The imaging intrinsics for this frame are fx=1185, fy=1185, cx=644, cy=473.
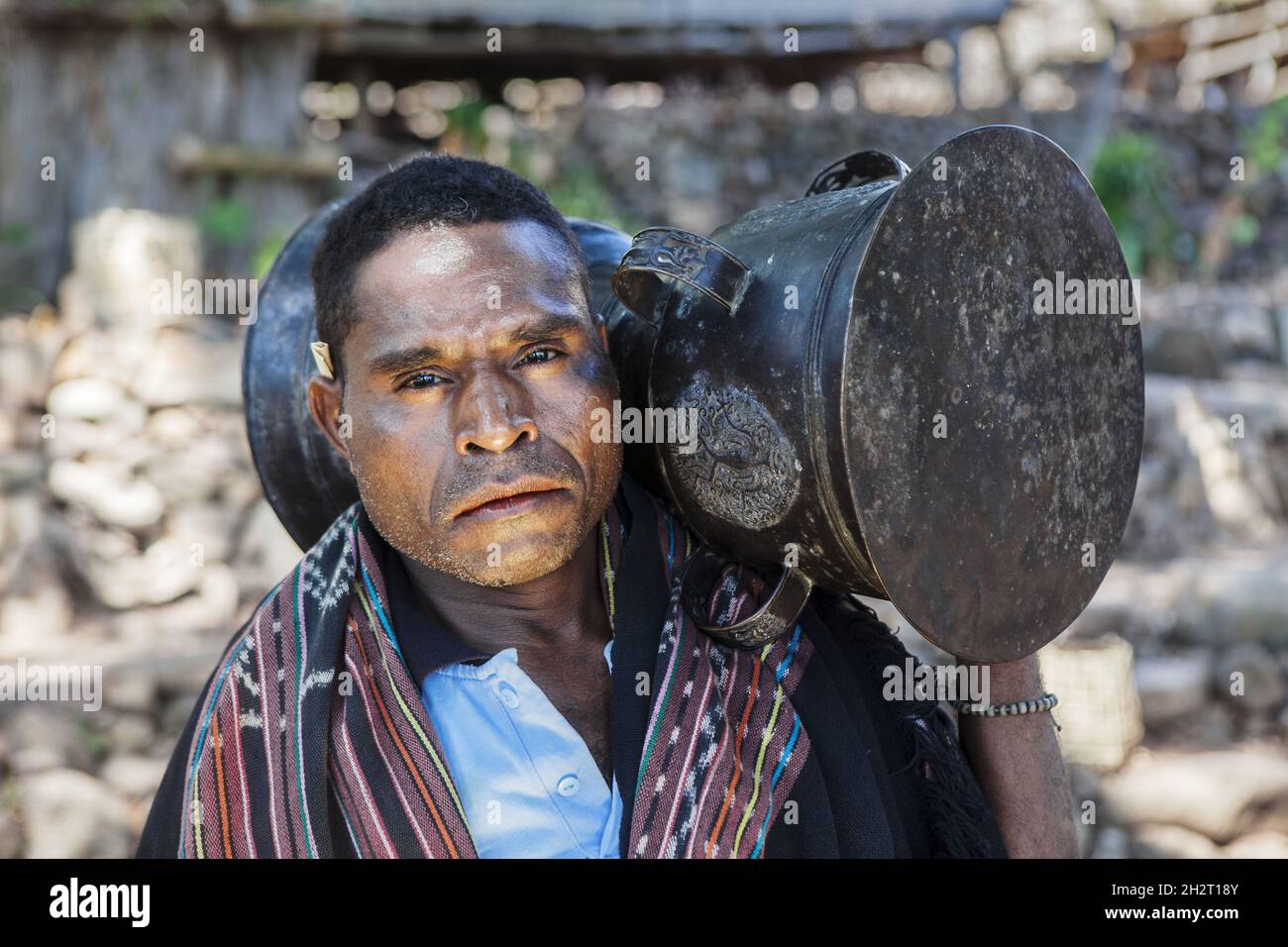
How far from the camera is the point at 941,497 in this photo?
138cm

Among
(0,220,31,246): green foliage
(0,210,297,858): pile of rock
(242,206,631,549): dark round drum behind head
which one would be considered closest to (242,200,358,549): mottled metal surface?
(242,206,631,549): dark round drum behind head

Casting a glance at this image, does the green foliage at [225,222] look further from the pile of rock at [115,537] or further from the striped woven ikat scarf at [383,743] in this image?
the striped woven ikat scarf at [383,743]

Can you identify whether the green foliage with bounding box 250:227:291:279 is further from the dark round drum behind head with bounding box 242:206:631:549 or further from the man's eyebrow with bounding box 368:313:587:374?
the man's eyebrow with bounding box 368:313:587:374

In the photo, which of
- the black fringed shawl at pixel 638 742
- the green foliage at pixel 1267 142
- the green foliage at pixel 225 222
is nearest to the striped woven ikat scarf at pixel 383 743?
→ the black fringed shawl at pixel 638 742

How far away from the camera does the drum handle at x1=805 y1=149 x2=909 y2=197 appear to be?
5.32 ft

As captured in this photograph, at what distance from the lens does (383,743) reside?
152 centimetres

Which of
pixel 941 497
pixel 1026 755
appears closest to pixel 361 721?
pixel 941 497

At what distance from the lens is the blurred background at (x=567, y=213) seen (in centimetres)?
475

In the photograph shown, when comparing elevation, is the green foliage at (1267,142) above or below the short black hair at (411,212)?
above

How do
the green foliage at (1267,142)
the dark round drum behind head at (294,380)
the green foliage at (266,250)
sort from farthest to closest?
the green foliage at (1267,142), the green foliage at (266,250), the dark round drum behind head at (294,380)

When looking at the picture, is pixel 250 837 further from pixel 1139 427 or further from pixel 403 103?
pixel 403 103

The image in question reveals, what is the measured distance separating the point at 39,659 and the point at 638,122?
704cm

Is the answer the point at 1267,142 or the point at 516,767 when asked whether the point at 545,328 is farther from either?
the point at 1267,142

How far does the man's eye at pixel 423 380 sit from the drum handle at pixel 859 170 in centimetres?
58
